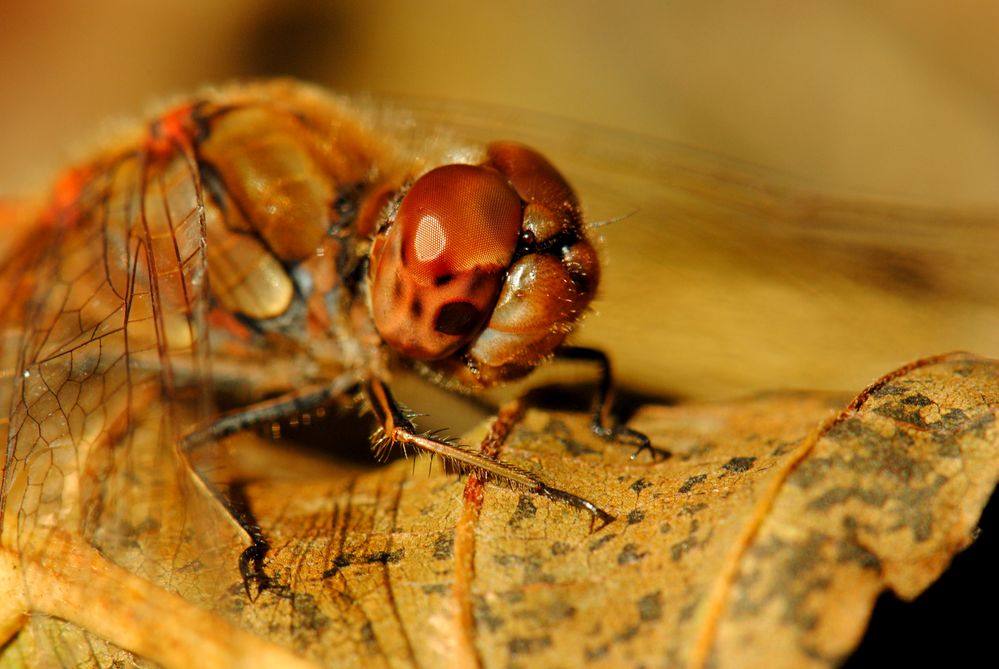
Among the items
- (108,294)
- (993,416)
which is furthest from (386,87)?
(993,416)

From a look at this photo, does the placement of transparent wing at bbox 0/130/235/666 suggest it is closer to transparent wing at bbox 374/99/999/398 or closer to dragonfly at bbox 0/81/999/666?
dragonfly at bbox 0/81/999/666

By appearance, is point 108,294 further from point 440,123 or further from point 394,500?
point 440,123

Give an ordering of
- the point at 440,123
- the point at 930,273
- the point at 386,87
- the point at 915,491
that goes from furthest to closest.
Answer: the point at 386,87 < the point at 440,123 < the point at 930,273 < the point at 915,491

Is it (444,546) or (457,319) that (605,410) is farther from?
(444,546)

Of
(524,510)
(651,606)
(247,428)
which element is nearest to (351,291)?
(247,428)

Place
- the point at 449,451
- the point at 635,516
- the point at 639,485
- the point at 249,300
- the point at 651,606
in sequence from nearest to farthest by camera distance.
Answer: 1. the point at 651,606
2. the point at 635,516
3. the point at 639,485
4. the point at 449,451
5. the point at 249,300

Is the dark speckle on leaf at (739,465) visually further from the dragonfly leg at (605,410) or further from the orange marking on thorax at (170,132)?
the orange marking on thorax at (170,132)

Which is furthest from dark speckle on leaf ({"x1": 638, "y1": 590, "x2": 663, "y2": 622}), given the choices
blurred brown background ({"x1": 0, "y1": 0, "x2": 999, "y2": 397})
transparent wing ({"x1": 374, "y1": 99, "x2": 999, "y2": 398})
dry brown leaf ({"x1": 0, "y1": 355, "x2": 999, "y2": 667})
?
→ blurred brown background ({"x1": 0, "y1": 0, "x2": 999, "y2": 397})
